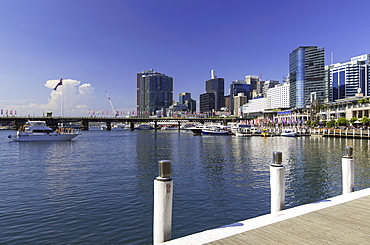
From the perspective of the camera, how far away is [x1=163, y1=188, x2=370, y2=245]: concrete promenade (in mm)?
6238

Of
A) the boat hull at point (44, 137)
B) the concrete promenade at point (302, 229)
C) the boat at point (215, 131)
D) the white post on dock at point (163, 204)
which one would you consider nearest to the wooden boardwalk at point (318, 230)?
the concrete promenade at point (302, 229)

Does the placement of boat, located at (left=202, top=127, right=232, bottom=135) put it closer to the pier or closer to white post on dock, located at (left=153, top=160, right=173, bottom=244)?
the pier

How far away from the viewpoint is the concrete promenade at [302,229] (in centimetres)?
624

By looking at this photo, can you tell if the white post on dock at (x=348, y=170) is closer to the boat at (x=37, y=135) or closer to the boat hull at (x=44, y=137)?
the boat at (x=37, y=135)

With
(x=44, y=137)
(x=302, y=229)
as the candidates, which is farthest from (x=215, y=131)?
(x=302, y=229)

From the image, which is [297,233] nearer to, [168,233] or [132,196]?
[168,233]

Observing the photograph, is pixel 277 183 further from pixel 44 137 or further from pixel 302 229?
pixel 44 137

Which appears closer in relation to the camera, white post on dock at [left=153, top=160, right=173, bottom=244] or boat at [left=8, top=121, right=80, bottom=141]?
white post on dock at [left=153, top=160, right=173, bottom=244]

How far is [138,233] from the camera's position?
11695 millimetres

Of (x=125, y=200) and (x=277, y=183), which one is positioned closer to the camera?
(x=277, y=183)

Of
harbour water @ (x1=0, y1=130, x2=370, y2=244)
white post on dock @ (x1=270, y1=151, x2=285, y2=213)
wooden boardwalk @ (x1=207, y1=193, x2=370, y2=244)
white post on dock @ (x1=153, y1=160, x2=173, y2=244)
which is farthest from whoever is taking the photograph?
harbour water @ (x1=0, y1=130, x2=370, y2=244)

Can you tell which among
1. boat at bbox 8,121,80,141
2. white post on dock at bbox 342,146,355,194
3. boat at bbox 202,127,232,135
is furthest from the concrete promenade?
boat at bbox 202,127,232,135

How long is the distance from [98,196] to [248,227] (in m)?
13.4

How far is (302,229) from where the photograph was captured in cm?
693
